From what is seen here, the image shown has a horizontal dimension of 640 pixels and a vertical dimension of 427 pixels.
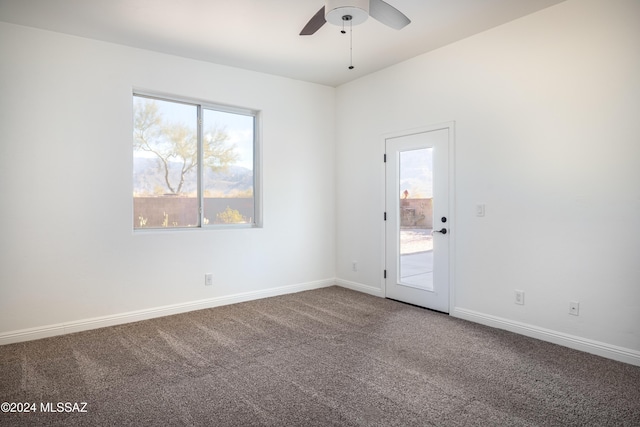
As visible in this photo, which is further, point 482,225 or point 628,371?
point 482,225

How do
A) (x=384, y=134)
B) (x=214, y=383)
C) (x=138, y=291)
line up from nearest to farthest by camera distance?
(x=214, y=383), (x=138, y=291), (x=384, y=134)

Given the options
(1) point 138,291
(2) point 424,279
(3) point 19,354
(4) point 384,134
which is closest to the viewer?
(3) point 19,354

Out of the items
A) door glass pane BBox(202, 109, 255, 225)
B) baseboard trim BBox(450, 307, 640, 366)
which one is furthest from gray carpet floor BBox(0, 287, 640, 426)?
door glass pane BBox(202, 109, 255, 225)

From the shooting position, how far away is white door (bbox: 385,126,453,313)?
4.14 meters

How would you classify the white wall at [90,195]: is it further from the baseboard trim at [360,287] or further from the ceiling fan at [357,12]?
the ceiling fan at [357,12]

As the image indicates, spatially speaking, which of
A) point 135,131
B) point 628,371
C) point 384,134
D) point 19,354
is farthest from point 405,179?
point 19,354

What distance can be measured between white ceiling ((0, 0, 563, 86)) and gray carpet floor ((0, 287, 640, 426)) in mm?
2805


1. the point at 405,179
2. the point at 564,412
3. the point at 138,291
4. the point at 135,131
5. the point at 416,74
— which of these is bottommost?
the point at 564,412

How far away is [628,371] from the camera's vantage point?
274 cm

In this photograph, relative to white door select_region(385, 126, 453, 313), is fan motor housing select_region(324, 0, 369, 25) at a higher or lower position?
higher

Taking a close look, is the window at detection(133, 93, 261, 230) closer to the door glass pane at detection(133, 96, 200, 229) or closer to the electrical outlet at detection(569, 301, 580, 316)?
the door glass pane at detection(133, 96, 200, 229)

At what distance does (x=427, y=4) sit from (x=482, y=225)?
2.06 meters

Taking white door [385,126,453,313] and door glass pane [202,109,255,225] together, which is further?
door glass pane [202,109,255,225]

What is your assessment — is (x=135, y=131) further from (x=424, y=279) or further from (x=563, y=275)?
(x=563, y=275)
